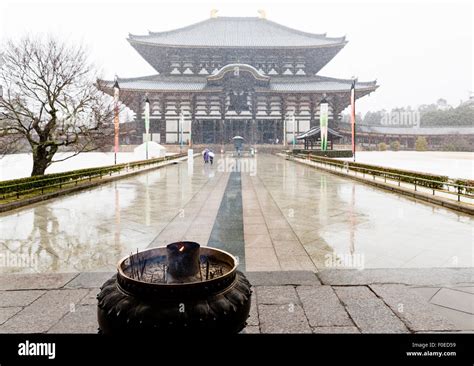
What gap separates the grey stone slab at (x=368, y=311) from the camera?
3096mm

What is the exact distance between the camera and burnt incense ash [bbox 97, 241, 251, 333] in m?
2.02

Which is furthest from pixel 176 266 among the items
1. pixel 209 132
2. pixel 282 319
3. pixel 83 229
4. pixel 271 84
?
pixel 271 84

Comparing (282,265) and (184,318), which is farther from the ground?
(184,318)

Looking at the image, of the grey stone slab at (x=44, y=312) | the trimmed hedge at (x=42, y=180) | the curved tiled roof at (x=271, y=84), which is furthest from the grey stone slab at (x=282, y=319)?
the curved tiled roof at (x=271, y=84)

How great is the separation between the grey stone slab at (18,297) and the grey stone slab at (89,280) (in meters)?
0.36

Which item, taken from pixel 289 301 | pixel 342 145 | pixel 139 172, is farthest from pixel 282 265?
pixel 342 145

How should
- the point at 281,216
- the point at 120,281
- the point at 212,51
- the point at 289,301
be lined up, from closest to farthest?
the point at 120,281 → the point at 289,301 → the point at 281,216 → the point at 212,51

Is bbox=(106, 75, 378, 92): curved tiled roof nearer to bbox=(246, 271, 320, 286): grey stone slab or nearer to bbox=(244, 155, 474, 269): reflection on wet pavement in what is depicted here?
bbox=(244, 155, 474, 269): reflection on wet pavement

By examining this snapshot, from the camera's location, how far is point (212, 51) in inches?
1905

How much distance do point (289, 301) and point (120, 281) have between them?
6.69 feet

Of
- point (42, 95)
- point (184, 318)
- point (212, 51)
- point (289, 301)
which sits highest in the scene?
point (212, 51)

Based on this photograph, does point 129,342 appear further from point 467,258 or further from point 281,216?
point 281,216

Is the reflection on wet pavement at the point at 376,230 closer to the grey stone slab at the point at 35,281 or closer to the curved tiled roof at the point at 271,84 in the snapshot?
the grey stone slab at the point at 35,281

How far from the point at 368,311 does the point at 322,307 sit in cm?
45
